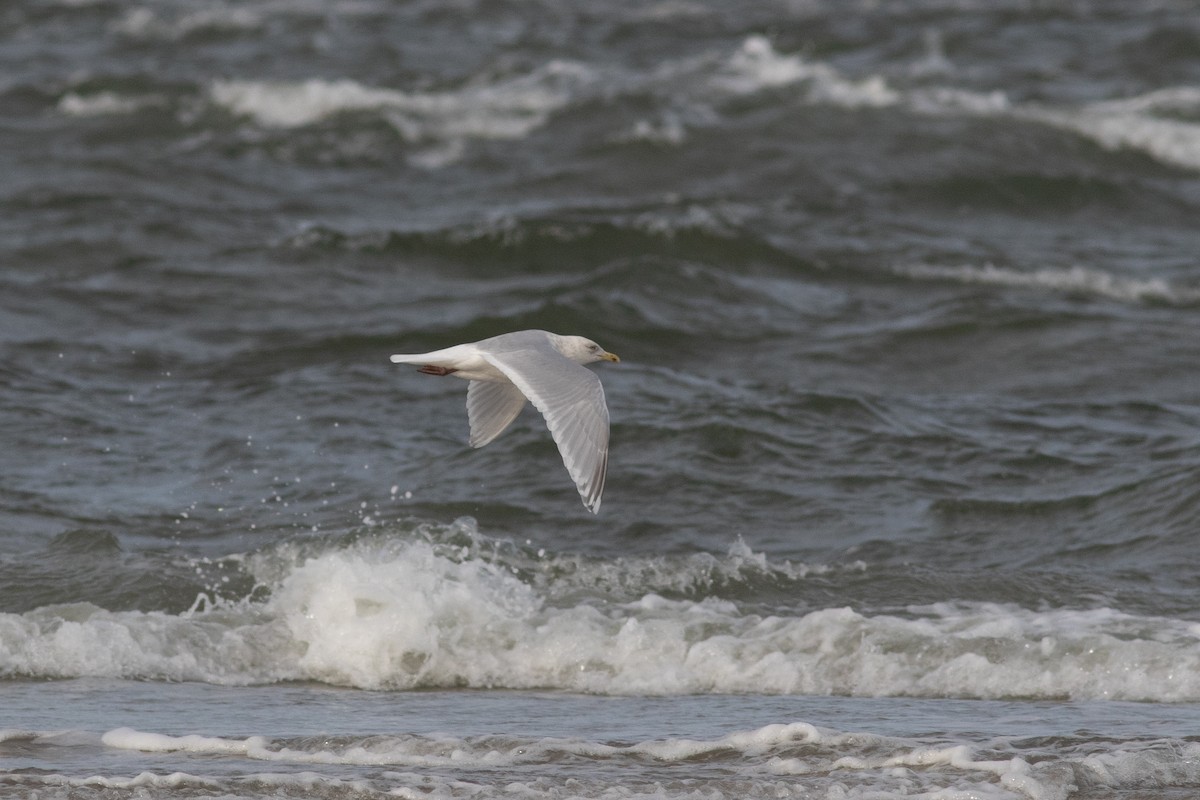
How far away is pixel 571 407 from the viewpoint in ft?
19.7

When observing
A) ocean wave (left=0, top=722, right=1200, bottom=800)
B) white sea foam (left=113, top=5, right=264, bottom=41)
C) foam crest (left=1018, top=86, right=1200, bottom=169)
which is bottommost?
ocean wave (left=0, top=722, right=1200, bottom=800)

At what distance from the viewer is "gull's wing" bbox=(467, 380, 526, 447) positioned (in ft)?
21.9

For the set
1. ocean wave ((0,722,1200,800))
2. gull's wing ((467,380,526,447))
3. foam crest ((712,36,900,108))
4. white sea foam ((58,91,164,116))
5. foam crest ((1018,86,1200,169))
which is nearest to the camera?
ocean wave ((0,722,1200,800))

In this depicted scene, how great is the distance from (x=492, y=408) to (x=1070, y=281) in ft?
23.4

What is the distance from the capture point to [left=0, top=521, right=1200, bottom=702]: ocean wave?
250 inches

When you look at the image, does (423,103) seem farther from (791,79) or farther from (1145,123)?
(1145,123)

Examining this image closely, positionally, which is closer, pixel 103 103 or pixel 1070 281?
pixel 1070 281

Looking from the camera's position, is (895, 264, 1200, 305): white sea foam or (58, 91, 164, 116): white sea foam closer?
(895, 264, 1200, 305): white sea foam

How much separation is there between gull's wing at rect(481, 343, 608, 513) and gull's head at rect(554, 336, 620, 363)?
65cm

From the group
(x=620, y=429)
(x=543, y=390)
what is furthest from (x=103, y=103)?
(x=543, y=390)

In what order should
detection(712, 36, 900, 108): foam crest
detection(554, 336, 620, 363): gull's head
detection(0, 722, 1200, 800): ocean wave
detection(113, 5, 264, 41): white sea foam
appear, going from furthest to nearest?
detection(113, 5, 264, 41): white sea foam < detection(712, 36, 900, 108): foam crest < detection(554, 336, 620, 363): gull's head < detection(0, 722, 1200, 800): ocean wave

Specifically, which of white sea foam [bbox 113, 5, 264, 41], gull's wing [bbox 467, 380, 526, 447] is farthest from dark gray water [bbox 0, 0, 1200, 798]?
white sea foam [bbox 113, 5, 264, 41]

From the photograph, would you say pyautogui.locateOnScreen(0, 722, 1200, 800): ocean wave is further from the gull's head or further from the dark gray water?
the gull's head

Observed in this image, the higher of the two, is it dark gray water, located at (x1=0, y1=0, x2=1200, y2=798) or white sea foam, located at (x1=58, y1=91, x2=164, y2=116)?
white sea foam, located at (x1=58, y1=91, x2=164, y2=116)
